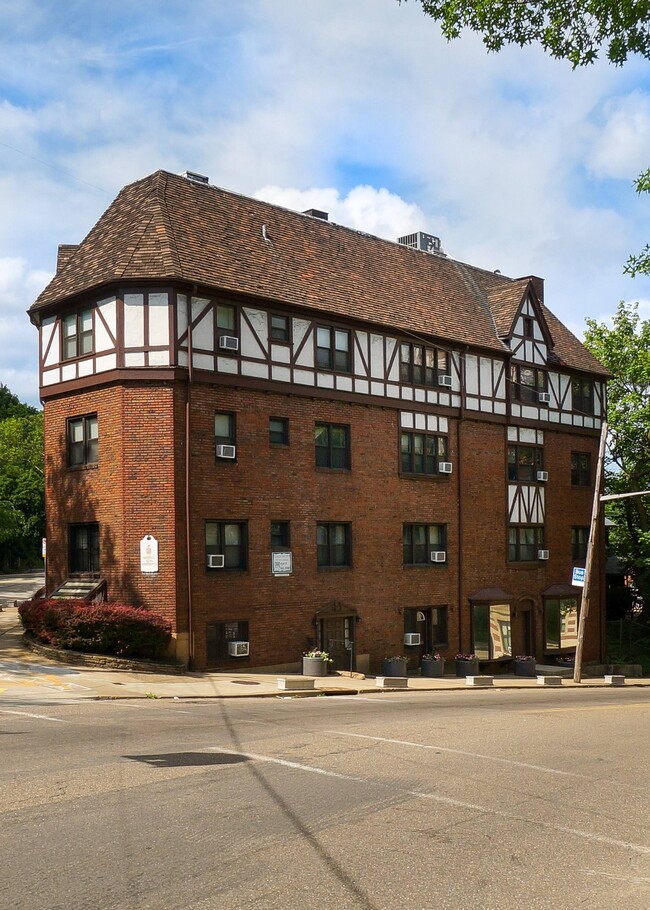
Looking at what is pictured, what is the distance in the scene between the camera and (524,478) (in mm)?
38094

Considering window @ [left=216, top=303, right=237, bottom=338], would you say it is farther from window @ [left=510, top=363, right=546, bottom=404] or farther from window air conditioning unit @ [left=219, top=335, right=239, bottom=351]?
window @ [left=510, top=363, right=546, bottom=404]

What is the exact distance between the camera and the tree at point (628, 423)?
47250 mm

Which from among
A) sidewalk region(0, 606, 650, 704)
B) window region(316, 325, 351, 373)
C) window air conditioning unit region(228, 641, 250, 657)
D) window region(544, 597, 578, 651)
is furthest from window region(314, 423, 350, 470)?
window region(544, 597, 578, 651)

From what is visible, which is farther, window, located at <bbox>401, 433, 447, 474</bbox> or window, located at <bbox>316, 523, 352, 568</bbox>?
window, located at <bbox>401, 433, 447, 474</bbox>

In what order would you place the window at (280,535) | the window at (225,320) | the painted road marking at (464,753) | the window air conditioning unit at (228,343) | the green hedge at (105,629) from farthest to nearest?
the window at (280,535) < the window at (225,320) < the window air conditioning unit at (228,343) < the green hedge at (105,629) < the painted road marking at (464,753)

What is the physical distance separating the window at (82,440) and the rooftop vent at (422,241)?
19743mm

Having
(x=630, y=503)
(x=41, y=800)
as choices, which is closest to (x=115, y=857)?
(x=41, y=800)

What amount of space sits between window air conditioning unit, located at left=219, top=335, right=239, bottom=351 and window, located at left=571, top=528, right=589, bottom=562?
1980 centimetres

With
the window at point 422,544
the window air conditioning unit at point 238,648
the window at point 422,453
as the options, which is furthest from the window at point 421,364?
the window air conditioning unit at point 238,648

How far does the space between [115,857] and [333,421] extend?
23.4 m

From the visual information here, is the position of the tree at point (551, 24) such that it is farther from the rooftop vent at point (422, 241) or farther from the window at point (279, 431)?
the rooftop vent at point (422, 241)

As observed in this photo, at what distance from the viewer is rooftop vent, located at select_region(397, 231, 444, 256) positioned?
4262cm

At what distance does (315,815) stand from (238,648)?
17.9 metres

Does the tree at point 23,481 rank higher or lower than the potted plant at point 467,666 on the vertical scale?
higher
